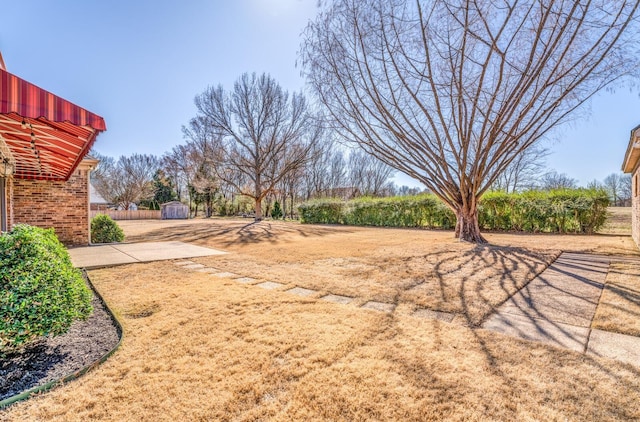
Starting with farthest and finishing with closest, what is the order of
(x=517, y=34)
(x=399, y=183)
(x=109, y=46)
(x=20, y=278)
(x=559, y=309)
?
(x=399, y=183) < (x=109, y=46) < (x=517, y=34) < (x=559, y=309) < (x=20, y=278)

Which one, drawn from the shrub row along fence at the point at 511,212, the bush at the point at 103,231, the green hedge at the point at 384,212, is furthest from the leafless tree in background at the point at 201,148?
the bush at the point at 103,231

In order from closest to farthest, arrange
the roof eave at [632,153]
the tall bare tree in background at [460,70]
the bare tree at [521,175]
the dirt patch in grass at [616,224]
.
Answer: the roof eave at [632,153] < the tall bare tree in background at [460,70] < the dirt patch in grass at [616,224] < the bare tree at [521,175]

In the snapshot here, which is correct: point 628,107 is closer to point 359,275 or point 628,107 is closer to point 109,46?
point 359,275

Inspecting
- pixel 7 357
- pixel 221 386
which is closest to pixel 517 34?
pixel 221 386

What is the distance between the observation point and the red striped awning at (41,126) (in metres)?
2.22

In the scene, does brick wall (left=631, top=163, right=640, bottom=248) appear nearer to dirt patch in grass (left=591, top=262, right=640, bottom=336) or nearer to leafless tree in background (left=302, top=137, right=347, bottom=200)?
dirt patch in grass (left=591, top=262, right=640, bottom=336)

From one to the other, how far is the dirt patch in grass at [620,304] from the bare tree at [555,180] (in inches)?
1060

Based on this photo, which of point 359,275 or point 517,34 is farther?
point 517,34

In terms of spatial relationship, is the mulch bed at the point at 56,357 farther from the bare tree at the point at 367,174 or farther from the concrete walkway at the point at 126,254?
the bare tree at the point at 367,174

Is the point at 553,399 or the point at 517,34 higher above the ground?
the point at 517,34

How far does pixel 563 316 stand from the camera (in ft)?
10.0

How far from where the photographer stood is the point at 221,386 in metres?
1.95

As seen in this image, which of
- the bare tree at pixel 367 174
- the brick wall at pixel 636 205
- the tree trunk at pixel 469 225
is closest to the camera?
the brick wall at pixel 636 205

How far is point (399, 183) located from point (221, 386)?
41.7 m
